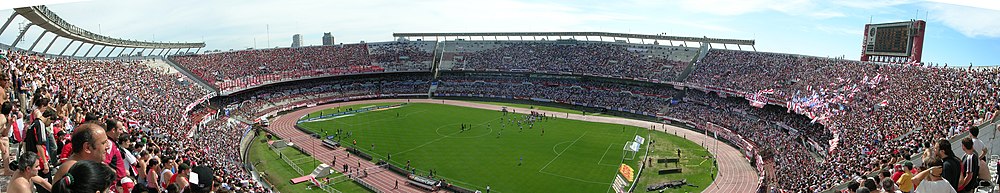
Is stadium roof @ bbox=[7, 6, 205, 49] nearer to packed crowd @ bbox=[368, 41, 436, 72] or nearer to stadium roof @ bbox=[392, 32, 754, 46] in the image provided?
packed crowd @ bbox=[368, 41, 436, 72]

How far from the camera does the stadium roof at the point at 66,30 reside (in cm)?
2809

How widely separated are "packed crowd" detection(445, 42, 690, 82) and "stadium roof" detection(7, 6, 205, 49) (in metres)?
34.4

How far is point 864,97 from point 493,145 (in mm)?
23936

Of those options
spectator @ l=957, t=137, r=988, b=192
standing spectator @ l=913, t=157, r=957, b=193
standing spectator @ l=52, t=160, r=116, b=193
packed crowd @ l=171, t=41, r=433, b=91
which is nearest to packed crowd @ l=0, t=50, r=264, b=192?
standing spectator @ l=52, t=160, r=116, b=193

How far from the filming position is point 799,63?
153 ft

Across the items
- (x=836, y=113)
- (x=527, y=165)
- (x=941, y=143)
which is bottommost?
(x=527, y=165)

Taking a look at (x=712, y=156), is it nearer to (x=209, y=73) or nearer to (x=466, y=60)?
(x=466, y=60)

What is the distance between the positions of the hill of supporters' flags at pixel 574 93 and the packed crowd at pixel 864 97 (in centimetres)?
13

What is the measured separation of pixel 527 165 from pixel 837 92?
2253cm

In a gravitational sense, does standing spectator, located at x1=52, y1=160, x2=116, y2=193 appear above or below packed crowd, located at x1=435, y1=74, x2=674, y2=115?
above

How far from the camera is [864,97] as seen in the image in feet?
111

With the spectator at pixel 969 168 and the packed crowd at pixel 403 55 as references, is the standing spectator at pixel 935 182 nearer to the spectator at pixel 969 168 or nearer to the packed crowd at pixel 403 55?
the spectator at pixel 969 168

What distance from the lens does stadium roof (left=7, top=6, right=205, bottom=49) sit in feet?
92.2

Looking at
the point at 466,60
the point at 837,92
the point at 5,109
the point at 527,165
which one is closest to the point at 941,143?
the point at 5,109
